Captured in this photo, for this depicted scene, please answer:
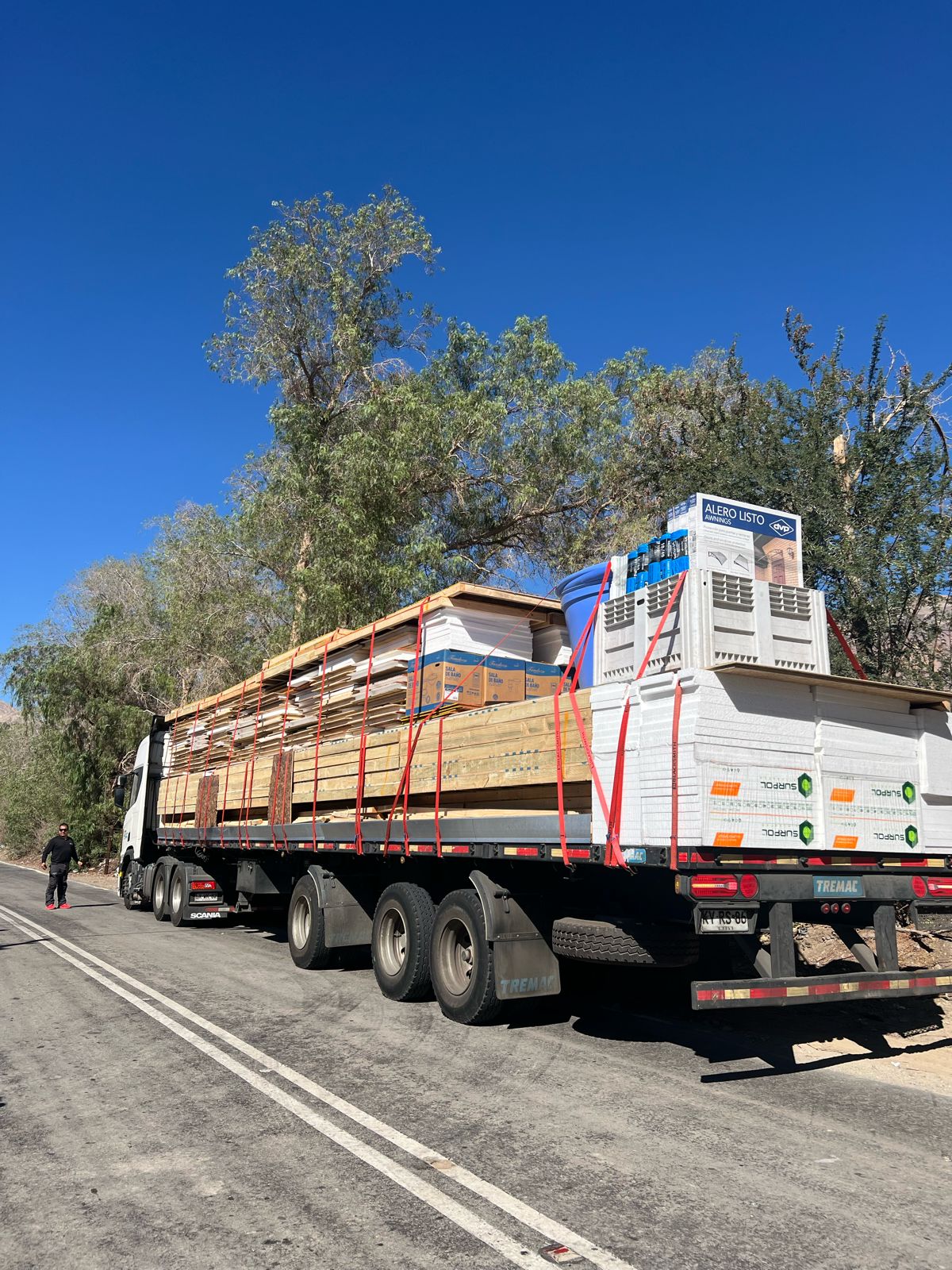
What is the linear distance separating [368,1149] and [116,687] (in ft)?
83.5

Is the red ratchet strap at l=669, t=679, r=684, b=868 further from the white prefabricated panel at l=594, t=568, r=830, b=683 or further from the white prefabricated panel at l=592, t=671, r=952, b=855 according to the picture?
the white prefabricated panel at l=594, t=568, r=830, b=683

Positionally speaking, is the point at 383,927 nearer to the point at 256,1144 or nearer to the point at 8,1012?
the point at 8,1012

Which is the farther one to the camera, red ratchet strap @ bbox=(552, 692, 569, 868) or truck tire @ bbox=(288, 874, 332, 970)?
truck tire @ bbox=(288, 874, 332, 970)

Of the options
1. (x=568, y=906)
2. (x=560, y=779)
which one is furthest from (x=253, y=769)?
(x=560, y=779)

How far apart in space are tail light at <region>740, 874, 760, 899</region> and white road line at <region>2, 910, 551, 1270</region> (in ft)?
7.96

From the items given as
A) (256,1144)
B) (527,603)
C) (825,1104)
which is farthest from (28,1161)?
(527,603)

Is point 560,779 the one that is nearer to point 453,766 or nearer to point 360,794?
point 453,766

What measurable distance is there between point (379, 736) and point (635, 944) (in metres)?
3.58

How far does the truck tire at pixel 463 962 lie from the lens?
6.95m

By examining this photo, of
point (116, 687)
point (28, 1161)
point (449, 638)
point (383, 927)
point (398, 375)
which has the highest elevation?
point (398, 375)

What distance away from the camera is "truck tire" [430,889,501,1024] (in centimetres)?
695

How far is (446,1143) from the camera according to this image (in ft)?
14.9

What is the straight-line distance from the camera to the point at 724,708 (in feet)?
17.7

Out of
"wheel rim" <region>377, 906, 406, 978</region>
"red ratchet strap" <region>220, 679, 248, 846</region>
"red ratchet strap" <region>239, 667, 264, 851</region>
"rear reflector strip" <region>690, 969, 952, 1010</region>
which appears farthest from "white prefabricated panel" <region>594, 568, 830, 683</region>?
"red ratchet strap" <region>220, 679, 248, 846</region>
